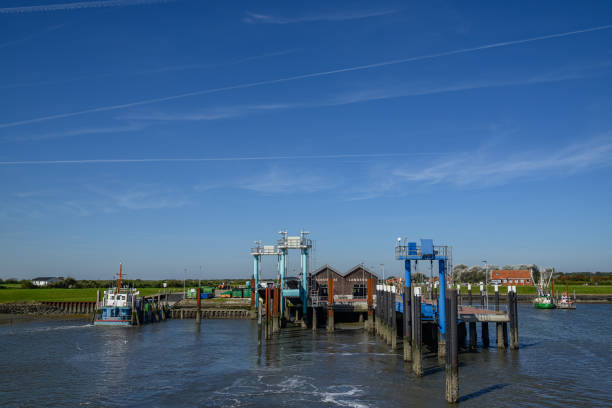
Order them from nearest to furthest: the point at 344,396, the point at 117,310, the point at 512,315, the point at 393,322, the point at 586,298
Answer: the point at 344,396, the point at 512,315, the point at 393,322, the point at 117,310, the point at 586,298

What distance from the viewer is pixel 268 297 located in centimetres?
5475

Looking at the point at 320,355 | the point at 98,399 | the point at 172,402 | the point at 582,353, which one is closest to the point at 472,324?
the point at 582,353

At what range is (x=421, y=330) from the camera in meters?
35.1

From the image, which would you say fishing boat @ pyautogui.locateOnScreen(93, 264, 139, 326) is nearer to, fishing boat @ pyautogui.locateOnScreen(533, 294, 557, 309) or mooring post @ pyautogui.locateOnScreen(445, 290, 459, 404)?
mooring post @ pyautogui.locateOnScreen(445, 290, 459, 404)

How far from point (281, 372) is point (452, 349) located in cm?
1552

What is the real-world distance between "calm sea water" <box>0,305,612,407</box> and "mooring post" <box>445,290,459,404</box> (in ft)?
3.86

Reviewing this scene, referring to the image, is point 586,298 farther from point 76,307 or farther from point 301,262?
point 76,307

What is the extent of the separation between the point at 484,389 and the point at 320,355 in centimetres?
1614

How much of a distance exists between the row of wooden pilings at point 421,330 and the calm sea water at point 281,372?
1185 millimetres

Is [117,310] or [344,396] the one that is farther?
[117,310]

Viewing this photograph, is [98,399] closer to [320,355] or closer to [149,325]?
[320,355]

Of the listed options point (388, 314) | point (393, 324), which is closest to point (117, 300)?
point (388, 314)

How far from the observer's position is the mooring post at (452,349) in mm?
25578

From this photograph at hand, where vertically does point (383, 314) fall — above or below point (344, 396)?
above
